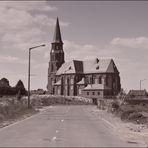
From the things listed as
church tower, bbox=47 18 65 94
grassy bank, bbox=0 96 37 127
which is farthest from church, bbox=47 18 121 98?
grassy bank, bbox=0 96 37 127

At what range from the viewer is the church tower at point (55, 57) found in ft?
465

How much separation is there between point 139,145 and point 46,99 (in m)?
86.1

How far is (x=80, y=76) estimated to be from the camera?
5428 inches

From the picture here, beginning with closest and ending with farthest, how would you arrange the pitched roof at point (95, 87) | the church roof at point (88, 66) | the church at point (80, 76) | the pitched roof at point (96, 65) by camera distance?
the pitched roof at point (95, 87) → the church at point (80, 76) → the church roof at point (88, 66) → the pitched roof at point (96, 65)

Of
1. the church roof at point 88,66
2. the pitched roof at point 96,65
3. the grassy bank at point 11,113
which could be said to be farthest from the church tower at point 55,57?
the grassy bank at point 11,113

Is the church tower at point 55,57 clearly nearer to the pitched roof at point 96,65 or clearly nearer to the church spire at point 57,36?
the church spire at point 57,36

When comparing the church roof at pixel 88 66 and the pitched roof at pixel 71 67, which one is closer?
the church roof at pixel 88 66

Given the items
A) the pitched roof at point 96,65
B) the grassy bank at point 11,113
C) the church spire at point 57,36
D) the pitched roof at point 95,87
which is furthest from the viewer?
the church spire at point 57,36

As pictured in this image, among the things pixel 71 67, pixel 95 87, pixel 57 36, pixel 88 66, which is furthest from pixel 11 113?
pixel 57 36

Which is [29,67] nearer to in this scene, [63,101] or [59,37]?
[63,101]

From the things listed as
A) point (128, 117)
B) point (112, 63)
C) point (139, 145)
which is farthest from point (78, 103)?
point (139, 145)

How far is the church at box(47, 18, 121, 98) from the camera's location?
127500 millimetres

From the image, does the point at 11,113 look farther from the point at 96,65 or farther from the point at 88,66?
the point at 88,66

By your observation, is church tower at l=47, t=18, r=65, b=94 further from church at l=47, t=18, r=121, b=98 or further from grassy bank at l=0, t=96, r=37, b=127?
grassy bank at l=0, t=96, r=37, b=127
